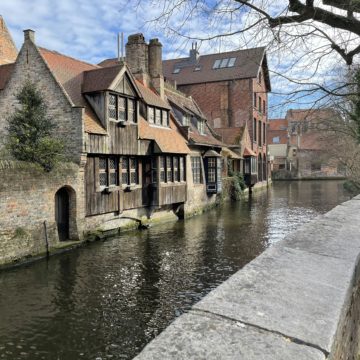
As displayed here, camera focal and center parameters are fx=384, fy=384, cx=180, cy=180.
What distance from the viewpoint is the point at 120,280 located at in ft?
33.9

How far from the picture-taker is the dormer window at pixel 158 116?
2031cm

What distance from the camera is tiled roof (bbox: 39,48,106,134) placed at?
614 inches

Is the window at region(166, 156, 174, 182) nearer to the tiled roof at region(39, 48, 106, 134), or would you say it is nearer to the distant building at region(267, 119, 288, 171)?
the tiled roof at region(39, 48, 106, 134)

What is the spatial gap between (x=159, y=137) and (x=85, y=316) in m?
13.0

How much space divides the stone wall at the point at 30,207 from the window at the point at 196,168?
10700mm

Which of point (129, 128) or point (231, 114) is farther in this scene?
point (231, 114)

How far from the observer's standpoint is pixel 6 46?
2562 cm

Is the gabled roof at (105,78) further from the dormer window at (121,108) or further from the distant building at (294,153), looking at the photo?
the distant building at (294,153)

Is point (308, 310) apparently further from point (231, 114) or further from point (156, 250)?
point (231, 114)

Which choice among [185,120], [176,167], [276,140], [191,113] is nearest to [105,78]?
[176,167]

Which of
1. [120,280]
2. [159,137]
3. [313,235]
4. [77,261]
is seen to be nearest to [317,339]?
[313,235]

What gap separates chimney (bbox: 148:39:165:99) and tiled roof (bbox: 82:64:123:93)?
690cm

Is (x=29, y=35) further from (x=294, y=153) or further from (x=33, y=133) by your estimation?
(x=294, y=153)

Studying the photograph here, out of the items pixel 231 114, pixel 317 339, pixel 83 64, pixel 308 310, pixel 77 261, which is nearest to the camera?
pixel 317 339
